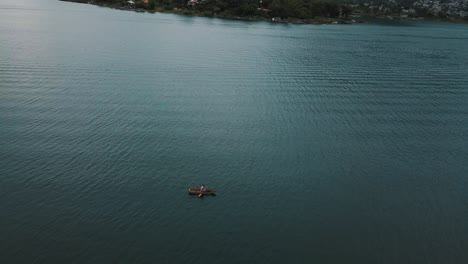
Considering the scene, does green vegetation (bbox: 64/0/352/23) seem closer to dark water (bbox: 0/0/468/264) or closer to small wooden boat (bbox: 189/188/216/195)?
dark water (bbox: 0/0/468/264)

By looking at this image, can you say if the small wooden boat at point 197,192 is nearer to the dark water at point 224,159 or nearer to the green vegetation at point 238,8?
the dark water at point 224,159

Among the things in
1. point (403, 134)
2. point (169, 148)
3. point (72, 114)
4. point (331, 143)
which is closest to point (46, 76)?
point (72, 114)

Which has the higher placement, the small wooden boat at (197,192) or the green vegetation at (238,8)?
the green vegetation at (238,8)

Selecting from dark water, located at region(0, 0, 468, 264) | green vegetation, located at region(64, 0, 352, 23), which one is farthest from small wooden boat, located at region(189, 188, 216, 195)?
green vegetation, located at region(64, 0, 352, 23)

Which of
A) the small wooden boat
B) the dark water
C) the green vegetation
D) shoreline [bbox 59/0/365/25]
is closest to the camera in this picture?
the dark water

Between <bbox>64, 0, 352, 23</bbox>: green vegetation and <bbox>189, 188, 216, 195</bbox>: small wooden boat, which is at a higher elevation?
<bbox>64, 0, 352, 23</bbox>: green vegetation

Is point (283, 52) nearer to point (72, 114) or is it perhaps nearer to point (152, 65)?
point (152, 65)

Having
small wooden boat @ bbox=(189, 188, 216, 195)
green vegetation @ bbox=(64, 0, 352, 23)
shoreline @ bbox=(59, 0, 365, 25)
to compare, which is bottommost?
small wooden boat @ bbox=(189, 188, 216, 195)

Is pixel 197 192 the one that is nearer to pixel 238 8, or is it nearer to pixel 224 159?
pixel 224 159

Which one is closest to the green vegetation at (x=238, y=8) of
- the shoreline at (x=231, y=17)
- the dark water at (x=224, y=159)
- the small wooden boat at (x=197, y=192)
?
the shoreline at (x=231, y=17)
